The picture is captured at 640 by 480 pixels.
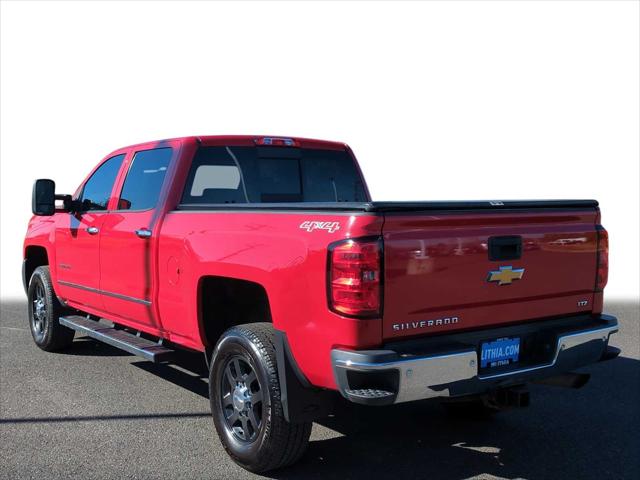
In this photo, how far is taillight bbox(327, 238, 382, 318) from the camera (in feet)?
10.9

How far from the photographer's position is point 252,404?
4.05m

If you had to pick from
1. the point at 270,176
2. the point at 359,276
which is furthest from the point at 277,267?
the point at 270,176

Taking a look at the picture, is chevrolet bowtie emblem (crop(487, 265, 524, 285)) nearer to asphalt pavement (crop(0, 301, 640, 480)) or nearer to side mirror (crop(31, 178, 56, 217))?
asphalt pavement (crop(0, 301, 640, 480))

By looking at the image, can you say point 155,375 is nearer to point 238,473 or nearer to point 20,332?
point 238,473

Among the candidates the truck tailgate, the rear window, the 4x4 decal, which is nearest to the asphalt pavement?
the truck tailgate

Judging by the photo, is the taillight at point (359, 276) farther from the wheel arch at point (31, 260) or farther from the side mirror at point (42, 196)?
the wheel arch at point (31, 260)

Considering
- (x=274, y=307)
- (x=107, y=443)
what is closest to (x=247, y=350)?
(x=274, y=307)

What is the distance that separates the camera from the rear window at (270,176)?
206 inches

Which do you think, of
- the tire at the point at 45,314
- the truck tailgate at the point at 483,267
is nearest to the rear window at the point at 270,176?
the truck tailgate at the point at 483,267

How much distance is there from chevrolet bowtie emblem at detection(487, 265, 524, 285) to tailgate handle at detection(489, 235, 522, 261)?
0.22 feet

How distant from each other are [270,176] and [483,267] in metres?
2.37

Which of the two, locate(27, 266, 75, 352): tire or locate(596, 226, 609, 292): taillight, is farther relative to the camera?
locate(27, 266, 75, 352): tire

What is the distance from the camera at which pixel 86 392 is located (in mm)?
5777

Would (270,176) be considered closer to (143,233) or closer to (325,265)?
(143,233)
